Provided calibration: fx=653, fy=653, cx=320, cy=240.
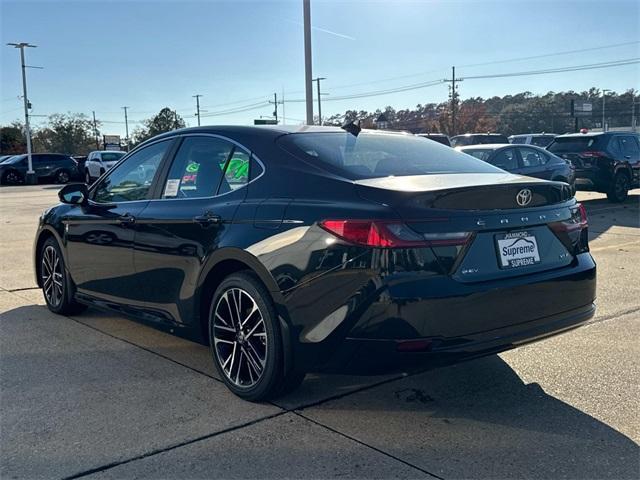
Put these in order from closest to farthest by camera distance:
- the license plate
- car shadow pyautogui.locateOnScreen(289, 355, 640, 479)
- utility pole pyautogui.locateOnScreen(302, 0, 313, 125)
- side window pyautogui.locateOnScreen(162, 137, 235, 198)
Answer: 1. car shadow pyautogui.locateOnScreen(289, 355, 640, 479)
2. the license plate
3. side window pyautogui.locateOnScreen(162, 137, 235, 198)
4. utility pole pyautogui.locateOnScreen(302, 0, 313, 125)

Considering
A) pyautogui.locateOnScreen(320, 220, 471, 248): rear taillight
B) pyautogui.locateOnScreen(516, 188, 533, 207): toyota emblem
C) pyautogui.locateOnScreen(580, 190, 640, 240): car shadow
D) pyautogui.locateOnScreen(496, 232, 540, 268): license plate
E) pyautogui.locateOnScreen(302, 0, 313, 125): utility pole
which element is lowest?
pyautogui.locateOnScreen(580, 190, 640, 240): car shadow

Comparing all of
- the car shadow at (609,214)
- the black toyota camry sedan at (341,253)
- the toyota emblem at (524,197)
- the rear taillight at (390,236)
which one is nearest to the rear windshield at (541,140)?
the car shadow at (609,214)

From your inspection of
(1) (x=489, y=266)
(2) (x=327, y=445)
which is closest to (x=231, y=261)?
(2) (x=327, y=445)

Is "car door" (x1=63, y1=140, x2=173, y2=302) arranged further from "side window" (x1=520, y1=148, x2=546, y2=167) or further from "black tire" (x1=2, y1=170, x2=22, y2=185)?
"black tire" (x1=2, y1=170, x2=22, y2=185)

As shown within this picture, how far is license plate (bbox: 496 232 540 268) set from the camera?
10.9 feet

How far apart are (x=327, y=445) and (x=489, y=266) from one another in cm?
119

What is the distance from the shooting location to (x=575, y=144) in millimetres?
15641

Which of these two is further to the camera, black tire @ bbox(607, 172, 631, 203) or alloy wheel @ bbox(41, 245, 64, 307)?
black tire @ bbox(607, 172, 631, 203)

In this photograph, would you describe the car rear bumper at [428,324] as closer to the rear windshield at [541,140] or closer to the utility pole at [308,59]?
the utility pole at [308,59]

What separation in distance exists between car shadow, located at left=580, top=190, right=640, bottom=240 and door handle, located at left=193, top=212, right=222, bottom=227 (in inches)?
317

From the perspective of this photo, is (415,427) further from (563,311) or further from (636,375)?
(636,375)

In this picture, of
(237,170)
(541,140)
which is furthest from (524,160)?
(541,140)

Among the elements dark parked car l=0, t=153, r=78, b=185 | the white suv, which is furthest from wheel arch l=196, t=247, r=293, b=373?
dark parked car l=0, t=153, r=78, b=185

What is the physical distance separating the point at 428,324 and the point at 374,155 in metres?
1.32
